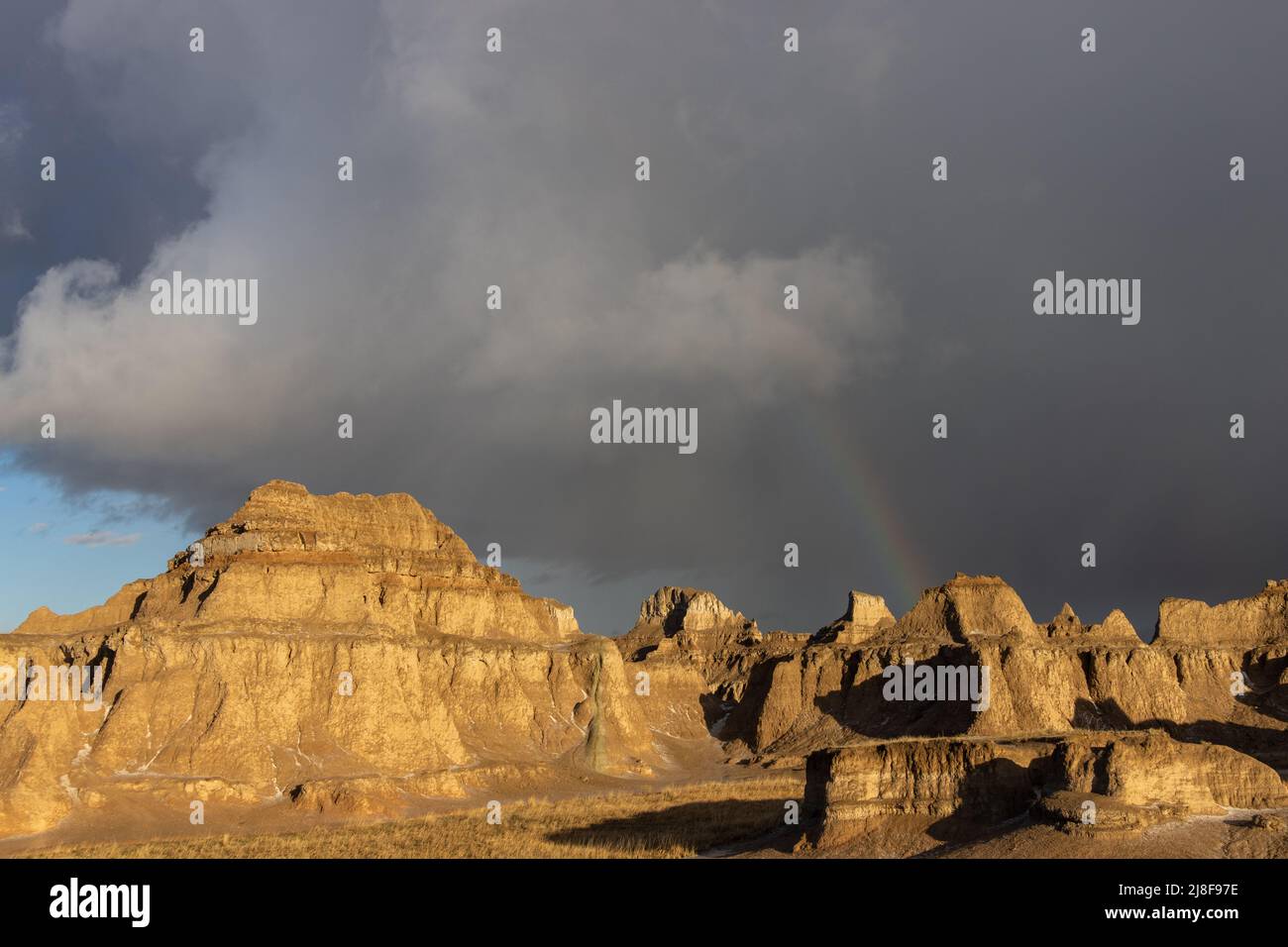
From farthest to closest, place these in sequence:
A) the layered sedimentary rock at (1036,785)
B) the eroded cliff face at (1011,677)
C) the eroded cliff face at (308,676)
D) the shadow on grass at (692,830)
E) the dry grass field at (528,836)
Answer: the eroded cliff face at (1011,677) → the eroded cliff face at (308,676) → the dry grass field at (528,836) → the shadow on grass at (692,830) → the layered sedimentary rock at (1036,785)

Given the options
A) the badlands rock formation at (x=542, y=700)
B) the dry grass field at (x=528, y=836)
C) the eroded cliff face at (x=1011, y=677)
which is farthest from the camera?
the eroded cliff face at (x=1011, y=677)

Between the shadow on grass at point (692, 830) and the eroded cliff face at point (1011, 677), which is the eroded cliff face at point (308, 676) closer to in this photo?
the shadow on grass at point (692, 830)

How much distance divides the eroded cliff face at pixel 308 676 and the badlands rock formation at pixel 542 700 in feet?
0.59

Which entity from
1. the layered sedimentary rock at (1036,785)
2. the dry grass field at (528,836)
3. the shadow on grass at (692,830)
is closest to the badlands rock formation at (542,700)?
the layered sedimentary rock at (1036,785)

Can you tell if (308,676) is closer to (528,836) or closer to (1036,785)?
(528,836)

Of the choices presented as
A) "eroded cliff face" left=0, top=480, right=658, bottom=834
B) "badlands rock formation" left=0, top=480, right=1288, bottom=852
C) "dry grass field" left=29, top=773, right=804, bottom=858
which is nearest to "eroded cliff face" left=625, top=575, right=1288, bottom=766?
"badlands rock formation" left=0, top=480, right=1288, bottom=852

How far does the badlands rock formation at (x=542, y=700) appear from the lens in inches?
1523

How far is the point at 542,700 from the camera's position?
97.5m

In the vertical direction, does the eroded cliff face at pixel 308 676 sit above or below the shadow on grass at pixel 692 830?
above

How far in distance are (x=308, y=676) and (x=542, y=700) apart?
86.1ft

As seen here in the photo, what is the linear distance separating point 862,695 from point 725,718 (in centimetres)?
1616
